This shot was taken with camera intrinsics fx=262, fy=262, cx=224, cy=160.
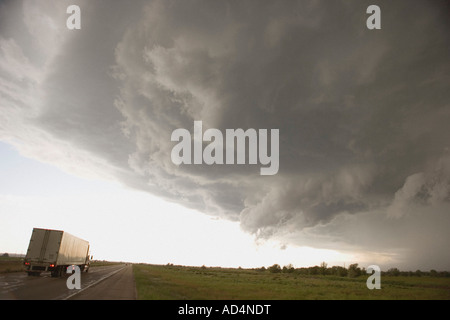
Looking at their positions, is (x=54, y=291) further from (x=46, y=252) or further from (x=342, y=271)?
(x=342, y=271)

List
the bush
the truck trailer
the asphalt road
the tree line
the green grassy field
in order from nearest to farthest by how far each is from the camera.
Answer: the asphalt road
the green grassy field
the truck trailer
the tree line
the bush

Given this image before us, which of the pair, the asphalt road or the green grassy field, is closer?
the asphalt road

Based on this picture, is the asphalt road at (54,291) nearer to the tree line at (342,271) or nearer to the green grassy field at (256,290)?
the green grassy field at (256,290)

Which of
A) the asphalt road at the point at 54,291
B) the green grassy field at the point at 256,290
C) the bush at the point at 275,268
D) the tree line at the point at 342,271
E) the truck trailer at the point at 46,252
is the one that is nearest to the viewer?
the asphalt road at the point at 54,291

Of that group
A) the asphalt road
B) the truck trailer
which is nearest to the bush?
the truck trailer

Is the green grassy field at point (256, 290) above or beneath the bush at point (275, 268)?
above

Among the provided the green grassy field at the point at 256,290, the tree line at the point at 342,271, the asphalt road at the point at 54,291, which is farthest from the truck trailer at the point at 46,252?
the tree line at the point at 342,271

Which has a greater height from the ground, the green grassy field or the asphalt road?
the asphalt road

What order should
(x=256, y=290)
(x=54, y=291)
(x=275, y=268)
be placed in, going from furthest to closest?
(x=275, y=268) < (x=256, y=290) < (x=54, y=291)

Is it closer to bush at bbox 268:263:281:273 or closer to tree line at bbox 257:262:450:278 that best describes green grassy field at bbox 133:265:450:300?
tree line at bbox 257:262:450:278

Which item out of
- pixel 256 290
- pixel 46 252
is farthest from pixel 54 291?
pixel 256 290

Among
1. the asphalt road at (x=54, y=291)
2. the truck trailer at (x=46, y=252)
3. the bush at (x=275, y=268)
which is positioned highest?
the truck trailer at (x=46, y=252)
